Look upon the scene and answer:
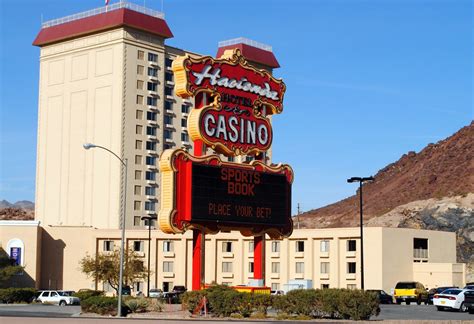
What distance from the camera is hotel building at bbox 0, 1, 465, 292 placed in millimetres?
93500

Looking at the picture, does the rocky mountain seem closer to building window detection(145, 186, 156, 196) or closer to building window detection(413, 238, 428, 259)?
building window detection(413, 238, 428, 259)

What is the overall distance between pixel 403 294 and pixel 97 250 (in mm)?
38289

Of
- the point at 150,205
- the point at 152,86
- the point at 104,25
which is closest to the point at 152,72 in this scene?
the point at 152,86

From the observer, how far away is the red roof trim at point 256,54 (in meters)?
128

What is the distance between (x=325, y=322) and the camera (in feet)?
131

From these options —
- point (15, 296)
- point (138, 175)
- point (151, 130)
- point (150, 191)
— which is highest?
point (151, 130)

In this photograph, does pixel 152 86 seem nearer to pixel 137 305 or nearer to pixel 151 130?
pixel 151 130

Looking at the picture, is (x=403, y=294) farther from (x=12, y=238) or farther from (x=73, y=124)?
(x=73, y=124)

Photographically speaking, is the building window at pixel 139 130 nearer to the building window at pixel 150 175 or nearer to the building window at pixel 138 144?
the building window at pixel 138 144

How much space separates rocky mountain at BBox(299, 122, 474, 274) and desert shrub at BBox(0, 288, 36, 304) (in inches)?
2813

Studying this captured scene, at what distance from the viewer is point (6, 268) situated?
296ft

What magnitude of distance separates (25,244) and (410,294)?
4485cm

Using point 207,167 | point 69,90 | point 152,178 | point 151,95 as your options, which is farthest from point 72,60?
point 207,167

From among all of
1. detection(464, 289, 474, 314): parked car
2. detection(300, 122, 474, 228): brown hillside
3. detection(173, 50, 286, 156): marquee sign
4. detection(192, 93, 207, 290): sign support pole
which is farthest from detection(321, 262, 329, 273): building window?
detection(300, 122, 474, 228): brown hillside
